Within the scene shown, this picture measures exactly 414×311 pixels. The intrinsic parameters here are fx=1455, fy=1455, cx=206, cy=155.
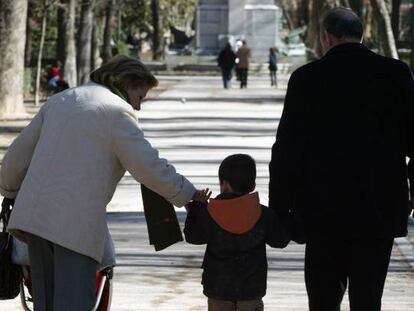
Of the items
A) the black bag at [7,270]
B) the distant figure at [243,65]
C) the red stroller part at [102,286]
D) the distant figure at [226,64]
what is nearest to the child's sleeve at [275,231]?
the red stroller part at [102,286]

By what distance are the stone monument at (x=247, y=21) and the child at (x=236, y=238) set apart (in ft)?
185

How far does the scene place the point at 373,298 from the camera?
6.66 meters

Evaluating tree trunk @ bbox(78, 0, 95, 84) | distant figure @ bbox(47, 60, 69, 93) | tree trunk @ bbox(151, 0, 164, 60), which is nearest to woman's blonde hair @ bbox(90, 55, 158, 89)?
distant figure @ bbox(47, 60, 69, 93)

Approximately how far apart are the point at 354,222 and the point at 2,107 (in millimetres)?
23675

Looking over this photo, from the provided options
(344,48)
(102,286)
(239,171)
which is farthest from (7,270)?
(344,48)

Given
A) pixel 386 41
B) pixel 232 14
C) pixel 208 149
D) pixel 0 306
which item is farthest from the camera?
pixel 232 14

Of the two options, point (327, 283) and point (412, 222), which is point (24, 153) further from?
point (412, 222)

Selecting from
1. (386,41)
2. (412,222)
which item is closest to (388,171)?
(412,222)

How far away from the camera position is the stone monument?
6456cm

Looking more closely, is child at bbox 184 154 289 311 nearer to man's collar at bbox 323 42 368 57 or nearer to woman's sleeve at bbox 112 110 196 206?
woman's sleeve at bbox 112 110 196 206

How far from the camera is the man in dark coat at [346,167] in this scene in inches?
262

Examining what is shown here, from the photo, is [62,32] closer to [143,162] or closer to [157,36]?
[143,162]

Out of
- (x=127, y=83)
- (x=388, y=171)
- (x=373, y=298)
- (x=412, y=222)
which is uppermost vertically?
(x=127, y=83)

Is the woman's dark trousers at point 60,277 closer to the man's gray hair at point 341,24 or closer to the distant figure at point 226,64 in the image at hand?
the man's gray hair at point 341,24
